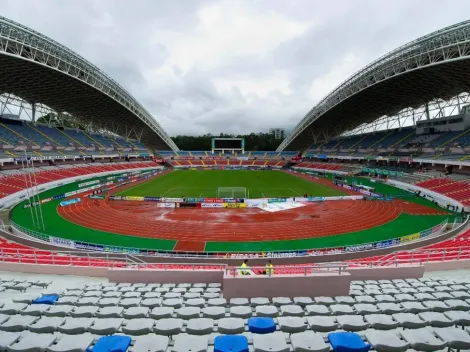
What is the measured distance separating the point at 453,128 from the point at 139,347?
67.5 metres

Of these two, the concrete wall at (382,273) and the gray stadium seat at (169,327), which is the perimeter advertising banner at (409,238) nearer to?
the concrete wall at (382,273)

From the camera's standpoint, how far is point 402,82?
151ft

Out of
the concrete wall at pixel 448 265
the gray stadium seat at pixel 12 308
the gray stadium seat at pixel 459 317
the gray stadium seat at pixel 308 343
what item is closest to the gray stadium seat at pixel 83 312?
the gray stadium seat at pixel 12 308

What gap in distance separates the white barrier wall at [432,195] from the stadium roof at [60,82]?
179ft

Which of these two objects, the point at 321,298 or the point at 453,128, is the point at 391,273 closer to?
the point at 321,298

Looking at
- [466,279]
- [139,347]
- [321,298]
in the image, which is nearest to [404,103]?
[466,279]

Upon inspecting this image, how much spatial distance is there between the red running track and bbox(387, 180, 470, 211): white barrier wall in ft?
7.61

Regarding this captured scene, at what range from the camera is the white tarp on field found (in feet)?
105

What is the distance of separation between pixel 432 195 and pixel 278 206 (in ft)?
69.9

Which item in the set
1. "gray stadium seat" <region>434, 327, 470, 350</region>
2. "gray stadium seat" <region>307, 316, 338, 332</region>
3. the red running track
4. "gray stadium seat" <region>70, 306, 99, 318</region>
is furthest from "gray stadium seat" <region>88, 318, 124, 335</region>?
the red running track

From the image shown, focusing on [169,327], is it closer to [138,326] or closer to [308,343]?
[138,326]

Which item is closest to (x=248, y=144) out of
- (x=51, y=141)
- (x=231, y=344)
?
(x=51, y=141)

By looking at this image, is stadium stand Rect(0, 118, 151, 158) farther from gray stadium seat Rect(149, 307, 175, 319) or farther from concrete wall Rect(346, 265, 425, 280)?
concrete wall Rect(346, 265, 425, 280)

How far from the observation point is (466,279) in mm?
8961
